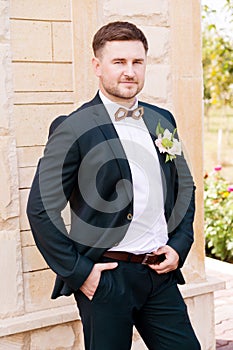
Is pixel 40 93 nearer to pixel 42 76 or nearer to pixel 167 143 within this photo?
pixel 42 76

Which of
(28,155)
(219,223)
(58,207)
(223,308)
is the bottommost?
(223,308)

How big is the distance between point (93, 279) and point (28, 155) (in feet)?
3.21

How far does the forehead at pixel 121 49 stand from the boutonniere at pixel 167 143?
13.8 inches

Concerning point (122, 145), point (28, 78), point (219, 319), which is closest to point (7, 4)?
point (28, 78)

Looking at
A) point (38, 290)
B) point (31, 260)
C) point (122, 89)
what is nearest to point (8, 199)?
point (31, 260)

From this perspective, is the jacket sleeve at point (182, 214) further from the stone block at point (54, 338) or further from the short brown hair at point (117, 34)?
the stone block at point (54, 338)

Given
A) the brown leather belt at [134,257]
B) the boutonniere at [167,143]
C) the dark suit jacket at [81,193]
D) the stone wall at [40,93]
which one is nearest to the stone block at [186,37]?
the stone wall at [40,93]

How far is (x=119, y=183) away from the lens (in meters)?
2.73

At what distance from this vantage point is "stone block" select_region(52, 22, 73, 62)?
3463 millimetres

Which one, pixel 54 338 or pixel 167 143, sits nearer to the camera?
pixel 167 143

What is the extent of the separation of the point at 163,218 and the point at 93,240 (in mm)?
317

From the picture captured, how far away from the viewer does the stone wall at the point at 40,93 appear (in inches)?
132

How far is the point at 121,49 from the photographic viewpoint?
268cm

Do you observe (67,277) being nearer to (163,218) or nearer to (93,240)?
(93,240)
